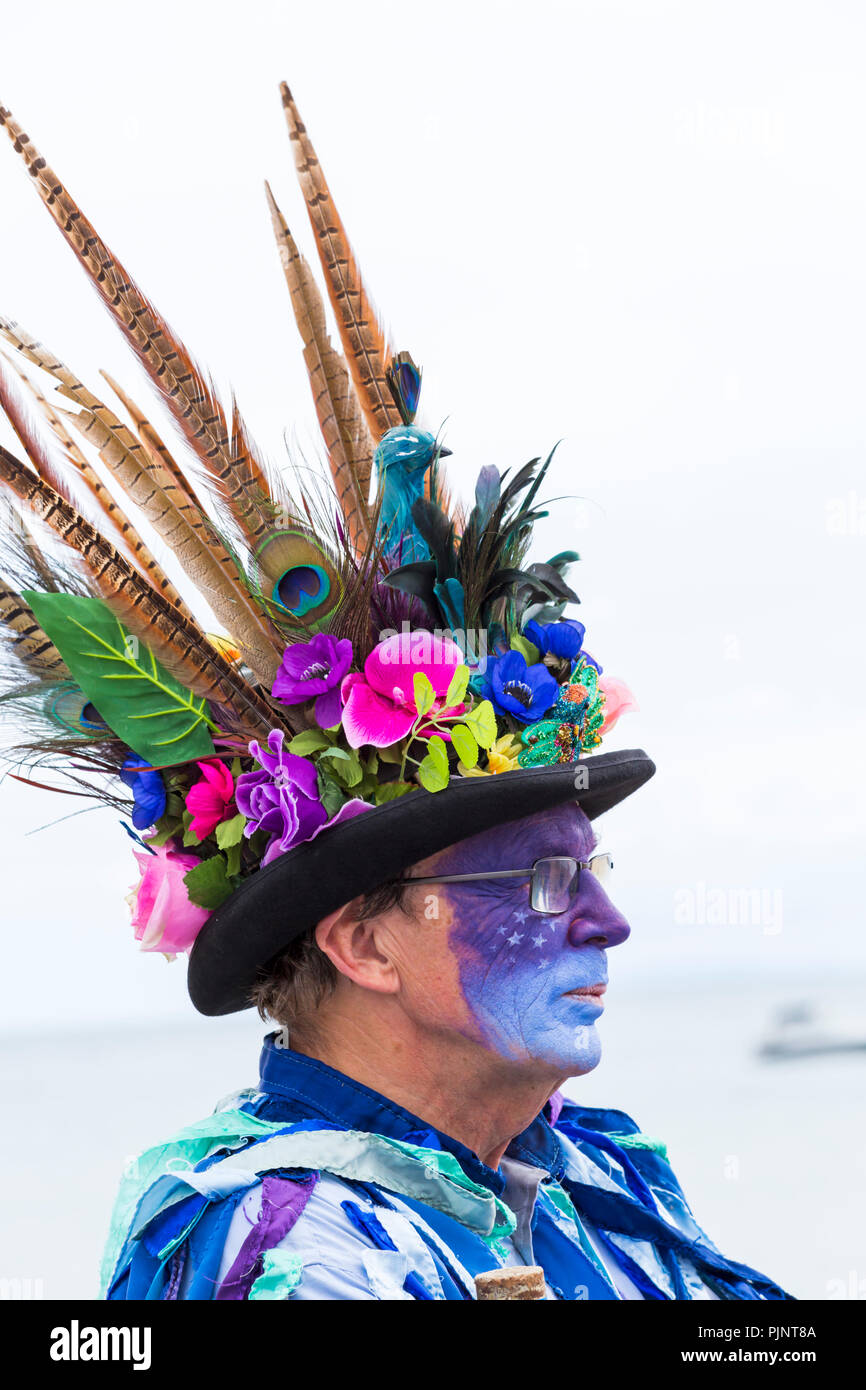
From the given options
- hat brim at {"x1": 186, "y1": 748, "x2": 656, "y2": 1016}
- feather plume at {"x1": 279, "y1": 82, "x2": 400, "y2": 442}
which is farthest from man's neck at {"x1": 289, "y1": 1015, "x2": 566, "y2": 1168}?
feather plume at {"x1": 279, "y1": 82, "x2": 400, "y2": 442}

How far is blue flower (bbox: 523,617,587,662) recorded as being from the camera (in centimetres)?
240

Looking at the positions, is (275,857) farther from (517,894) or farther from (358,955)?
(517,894)

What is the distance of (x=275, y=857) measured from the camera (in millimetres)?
2301

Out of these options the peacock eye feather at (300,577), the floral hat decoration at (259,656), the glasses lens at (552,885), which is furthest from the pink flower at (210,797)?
the glasses lens at (552,885)

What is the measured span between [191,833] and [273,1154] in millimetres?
565

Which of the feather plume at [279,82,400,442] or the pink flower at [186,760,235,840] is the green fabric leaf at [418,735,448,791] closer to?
the pink flower at [186,760,235,840]

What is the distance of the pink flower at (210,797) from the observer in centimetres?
235

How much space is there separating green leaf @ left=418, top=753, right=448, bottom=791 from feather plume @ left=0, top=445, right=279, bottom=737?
33 cm

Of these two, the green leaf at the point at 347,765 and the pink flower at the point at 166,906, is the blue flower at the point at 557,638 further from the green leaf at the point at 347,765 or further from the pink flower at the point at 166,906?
the pink flower at the point at 166,906

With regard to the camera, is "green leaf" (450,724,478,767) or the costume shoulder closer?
the costume shoulder

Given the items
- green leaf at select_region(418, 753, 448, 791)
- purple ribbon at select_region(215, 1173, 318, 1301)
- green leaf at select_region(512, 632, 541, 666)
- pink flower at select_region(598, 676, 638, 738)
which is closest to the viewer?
purple ribbon at select_region(215, 1173, 318, 1301)

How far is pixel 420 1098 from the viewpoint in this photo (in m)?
2.27
